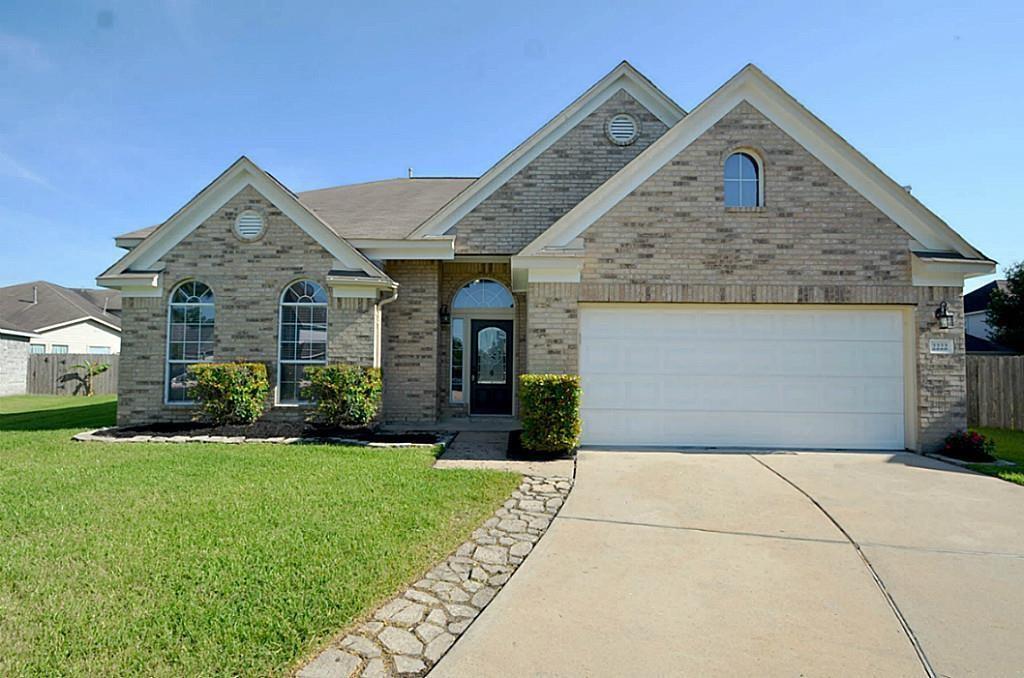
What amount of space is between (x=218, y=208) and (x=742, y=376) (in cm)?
1057

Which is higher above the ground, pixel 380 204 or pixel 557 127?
pixel 557 127

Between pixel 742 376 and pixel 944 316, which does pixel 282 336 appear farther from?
pixel 944 316

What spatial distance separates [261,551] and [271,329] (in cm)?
672

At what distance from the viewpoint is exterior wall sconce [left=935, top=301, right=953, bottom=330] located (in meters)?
7.88

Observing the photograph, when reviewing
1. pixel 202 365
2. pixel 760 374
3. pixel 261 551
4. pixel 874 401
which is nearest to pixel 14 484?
pixel 202 365

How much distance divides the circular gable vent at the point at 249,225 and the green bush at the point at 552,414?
649 cm

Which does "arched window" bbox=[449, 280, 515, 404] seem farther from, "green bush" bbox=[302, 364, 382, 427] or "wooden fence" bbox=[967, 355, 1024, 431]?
"wooden fence" bbox=[967, 355, 1024, 431]

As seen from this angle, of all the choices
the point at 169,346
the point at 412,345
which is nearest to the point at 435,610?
the point at 412,345

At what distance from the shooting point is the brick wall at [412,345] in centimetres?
1053

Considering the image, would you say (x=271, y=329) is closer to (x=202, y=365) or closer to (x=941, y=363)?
(x=202, y=365)

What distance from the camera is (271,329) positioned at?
379 inches

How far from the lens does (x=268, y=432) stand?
28.7 ft

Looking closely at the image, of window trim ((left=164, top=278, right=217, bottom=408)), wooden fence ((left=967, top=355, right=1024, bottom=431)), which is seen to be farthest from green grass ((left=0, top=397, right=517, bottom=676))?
wooden fence ((left=967, top=355, right=1024, bottom=431))

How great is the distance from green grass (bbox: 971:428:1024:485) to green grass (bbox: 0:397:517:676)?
22.4 feet
